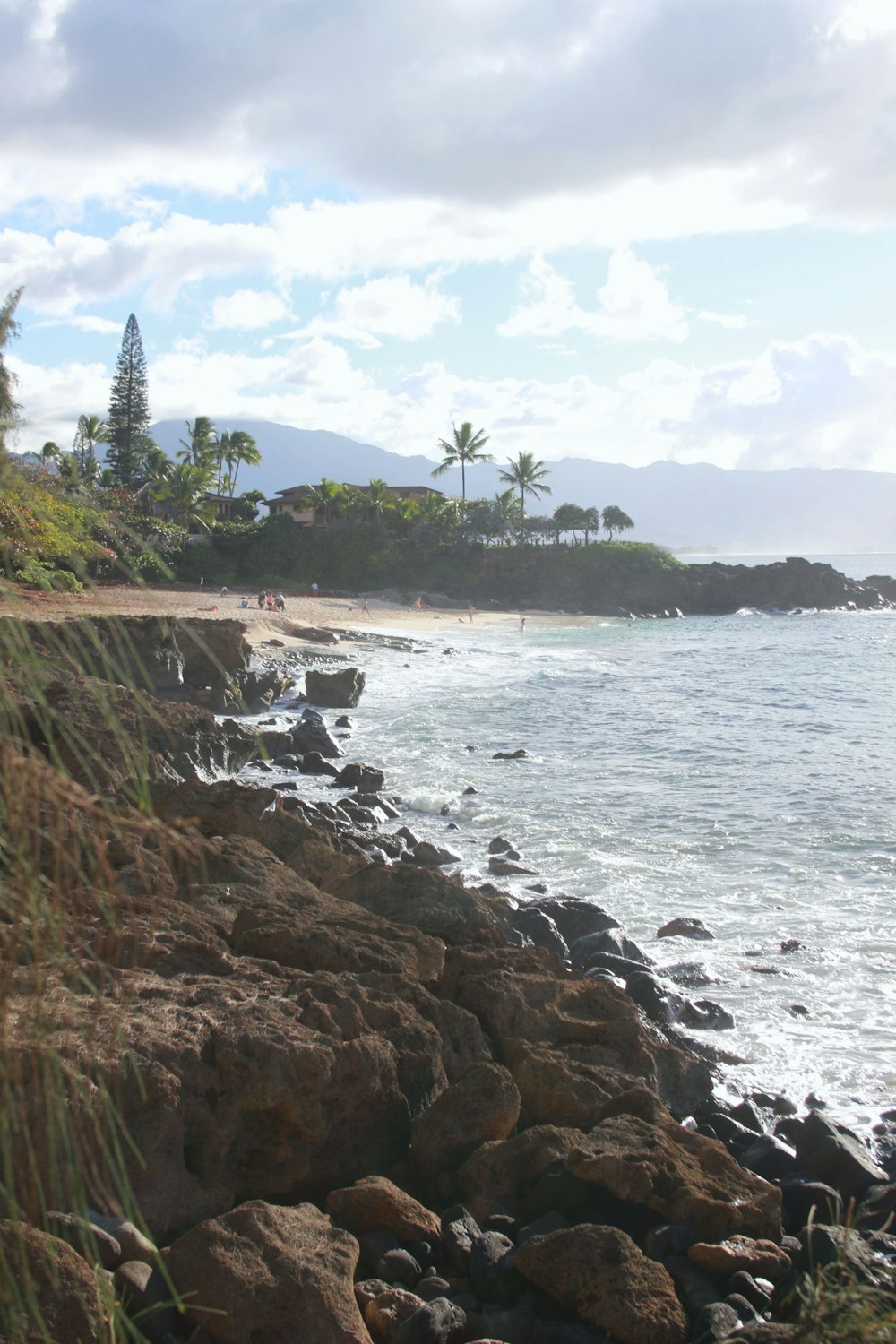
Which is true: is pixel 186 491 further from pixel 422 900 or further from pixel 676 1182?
pixel 676 1182

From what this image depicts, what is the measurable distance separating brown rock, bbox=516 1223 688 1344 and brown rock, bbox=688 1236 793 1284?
340mm

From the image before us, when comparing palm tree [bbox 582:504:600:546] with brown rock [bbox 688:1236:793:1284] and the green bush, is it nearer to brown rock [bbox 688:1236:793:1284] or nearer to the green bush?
brown rock [bbox 688:1236:793:1284]

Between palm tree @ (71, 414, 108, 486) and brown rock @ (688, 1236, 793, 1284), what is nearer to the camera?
palm tree @ (71, 414, 108, 486)

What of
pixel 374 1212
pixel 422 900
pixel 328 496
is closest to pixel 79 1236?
pixel 374 1212

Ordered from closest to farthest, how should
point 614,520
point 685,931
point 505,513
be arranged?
point 685,931 → point 505,513 → point 614,520

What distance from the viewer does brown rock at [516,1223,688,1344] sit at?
14.3 feet

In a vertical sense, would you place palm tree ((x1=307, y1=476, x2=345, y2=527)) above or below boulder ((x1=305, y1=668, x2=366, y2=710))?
above

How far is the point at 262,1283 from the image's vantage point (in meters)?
4.01

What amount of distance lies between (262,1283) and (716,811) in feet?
43.8

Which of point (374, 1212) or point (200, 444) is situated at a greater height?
point (200, 444)

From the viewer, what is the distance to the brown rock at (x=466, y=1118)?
17.6 ft

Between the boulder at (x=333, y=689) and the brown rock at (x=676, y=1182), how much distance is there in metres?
21.1

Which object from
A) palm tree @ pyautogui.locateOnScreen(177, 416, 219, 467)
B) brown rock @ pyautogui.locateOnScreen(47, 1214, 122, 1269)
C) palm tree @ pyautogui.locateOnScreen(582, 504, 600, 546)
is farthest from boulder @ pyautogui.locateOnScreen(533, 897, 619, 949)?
palm tree @ pyautogui.locateOnScreen(582, 504, 600, 546)

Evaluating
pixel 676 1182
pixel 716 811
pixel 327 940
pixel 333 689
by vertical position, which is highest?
pixel 333 689
